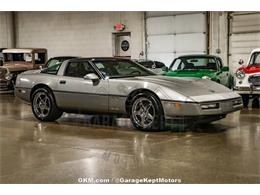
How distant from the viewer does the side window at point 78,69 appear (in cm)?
775

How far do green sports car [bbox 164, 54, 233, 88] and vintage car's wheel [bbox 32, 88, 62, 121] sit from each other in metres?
3.47

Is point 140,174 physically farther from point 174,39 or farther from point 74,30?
point 74,30

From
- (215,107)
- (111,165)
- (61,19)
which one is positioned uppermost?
(61,19)

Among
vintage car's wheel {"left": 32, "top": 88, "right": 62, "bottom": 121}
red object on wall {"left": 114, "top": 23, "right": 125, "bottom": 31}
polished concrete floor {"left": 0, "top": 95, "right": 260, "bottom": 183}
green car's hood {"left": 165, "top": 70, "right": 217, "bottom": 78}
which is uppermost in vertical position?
red object on wall {"left": 114, "top": 23, "right": 125, "bottom": 31}

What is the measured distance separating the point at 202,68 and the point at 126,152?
227 inches

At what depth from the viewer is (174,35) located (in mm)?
17312

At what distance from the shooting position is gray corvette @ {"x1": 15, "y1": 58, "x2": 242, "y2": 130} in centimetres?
665

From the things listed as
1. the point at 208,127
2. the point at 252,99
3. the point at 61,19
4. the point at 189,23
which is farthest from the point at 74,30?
the point at 208,127

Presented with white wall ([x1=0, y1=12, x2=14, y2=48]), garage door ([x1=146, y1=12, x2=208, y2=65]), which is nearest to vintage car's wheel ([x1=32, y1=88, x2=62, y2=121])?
garage door ([x1=146, y1=12, x2=208, y2=65])

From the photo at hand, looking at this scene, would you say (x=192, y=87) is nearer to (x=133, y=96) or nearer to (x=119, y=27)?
(x=133, y=96)

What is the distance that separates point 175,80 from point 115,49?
12.1 m

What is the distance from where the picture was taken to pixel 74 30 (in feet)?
63.2

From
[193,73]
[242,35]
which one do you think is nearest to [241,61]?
[242,35]

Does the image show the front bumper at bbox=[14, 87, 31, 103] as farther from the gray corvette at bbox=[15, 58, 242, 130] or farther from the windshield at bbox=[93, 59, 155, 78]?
the windshield at bbox=[93, 59, 155, 78]
